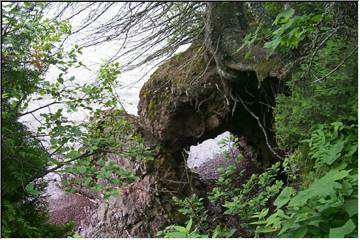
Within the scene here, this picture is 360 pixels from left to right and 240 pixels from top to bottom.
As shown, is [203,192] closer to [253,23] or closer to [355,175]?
[253,23]

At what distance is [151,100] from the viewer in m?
4.38

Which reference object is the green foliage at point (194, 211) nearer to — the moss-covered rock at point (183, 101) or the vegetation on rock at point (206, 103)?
the vegetation on rock at point (206, 103)

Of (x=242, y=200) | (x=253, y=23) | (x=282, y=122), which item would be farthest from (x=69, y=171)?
(x=253, y=23)

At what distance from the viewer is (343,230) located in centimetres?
133

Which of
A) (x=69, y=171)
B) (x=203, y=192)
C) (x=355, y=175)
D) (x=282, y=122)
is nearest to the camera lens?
(x=355, y=175)

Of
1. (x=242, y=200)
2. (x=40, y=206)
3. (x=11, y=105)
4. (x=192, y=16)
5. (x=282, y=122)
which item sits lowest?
(x=242, y=200)

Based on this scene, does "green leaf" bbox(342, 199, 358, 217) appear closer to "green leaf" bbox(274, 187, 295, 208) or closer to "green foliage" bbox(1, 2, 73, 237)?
"green leaf" bbox(274, 187, 295, 208)

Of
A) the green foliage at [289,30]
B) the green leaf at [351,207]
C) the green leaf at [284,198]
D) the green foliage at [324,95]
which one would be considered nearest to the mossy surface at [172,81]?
the green foliage at [324,95]

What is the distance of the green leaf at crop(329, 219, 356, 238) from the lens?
132 centimetres

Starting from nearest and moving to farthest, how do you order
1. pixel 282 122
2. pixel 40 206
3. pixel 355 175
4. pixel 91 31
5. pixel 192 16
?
pixel 355 175 → pixel 40 206 → pixel 282 122 → pixel 91 31 → pixel 192 16

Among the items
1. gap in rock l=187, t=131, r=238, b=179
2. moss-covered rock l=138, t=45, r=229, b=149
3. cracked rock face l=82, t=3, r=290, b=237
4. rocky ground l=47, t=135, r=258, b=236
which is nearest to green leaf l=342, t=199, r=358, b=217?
cracked rock face l=82, t=3, r=290, b=237

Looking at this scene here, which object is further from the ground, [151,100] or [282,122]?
[151,100]

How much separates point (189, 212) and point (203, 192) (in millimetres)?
1774

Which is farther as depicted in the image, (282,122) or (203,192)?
(203,192)
